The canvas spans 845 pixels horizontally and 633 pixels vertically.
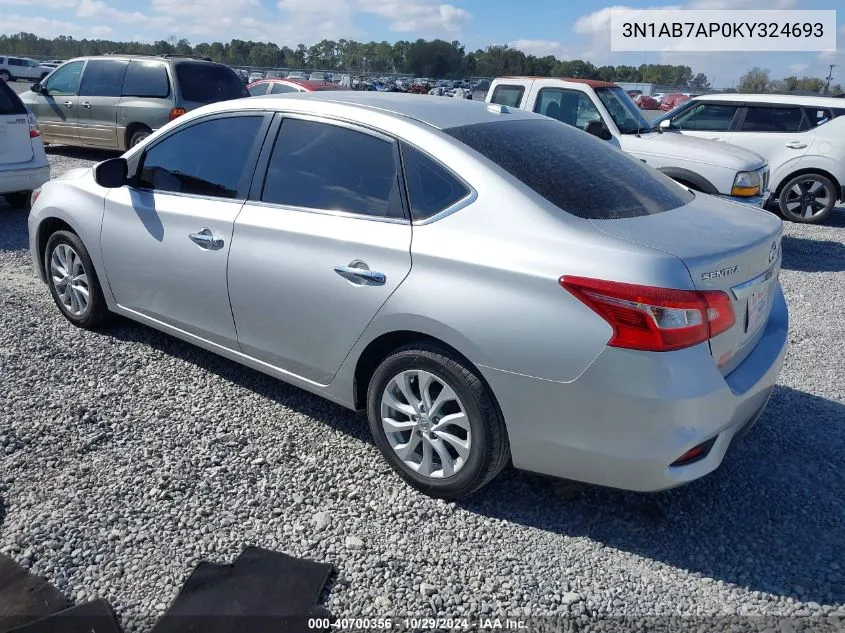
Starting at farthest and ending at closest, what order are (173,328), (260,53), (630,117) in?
(260,53) < (630,117) < (173,328)

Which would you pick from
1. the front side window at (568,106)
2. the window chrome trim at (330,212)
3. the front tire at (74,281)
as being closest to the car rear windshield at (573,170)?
the window chrome trim at (330,212)

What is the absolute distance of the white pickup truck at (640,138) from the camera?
7.64m

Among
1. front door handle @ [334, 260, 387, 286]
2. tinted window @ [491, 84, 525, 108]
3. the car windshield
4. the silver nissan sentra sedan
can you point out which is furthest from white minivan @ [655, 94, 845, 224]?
front door handle @ [334, 260, 387, 286]

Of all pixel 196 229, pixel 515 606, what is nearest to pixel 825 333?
pixel 515 606

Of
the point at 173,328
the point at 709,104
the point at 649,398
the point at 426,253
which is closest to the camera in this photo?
the point at 649,398

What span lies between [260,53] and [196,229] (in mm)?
86155

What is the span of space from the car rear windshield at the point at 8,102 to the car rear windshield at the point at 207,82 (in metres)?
3.55

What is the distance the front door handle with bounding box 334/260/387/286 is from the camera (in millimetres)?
3094

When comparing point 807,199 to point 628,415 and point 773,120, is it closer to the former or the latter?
point 773,120

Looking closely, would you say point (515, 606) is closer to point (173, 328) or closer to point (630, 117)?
point (173, 328)

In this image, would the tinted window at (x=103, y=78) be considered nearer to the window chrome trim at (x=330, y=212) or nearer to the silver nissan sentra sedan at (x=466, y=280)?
the silver nissan sentra sedan at (x=466, y=280)

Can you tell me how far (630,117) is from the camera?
8719 millimetres

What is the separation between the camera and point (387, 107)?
3.51 meters

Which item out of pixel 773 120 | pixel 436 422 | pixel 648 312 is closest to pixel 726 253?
pixel 648 312
